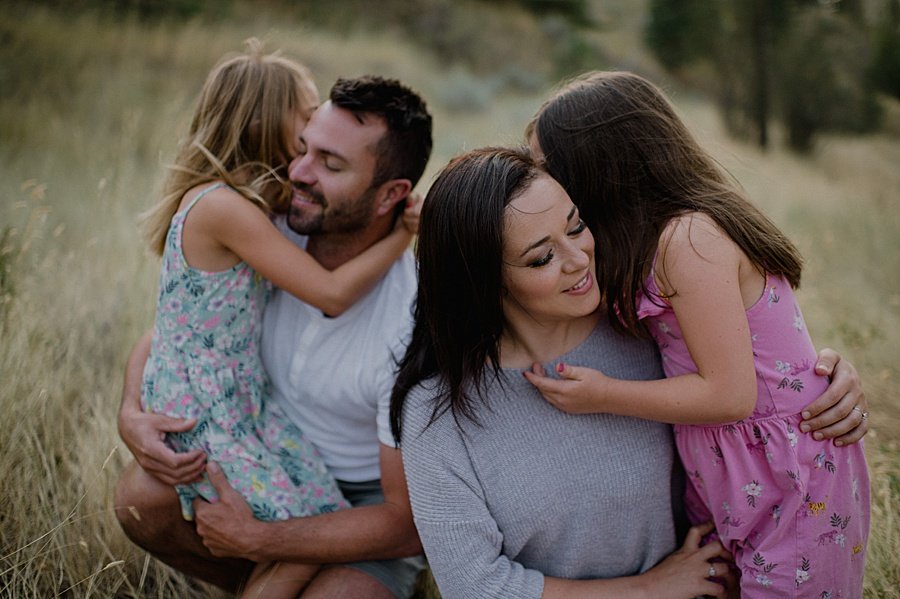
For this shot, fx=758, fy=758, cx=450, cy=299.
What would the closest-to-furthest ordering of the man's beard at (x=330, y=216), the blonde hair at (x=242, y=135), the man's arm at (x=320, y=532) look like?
1. the man's arm at (x=320, y=532)
2. the man's beard at (x=330, y=216)
3. the blonde hair at (x=242, y=135)

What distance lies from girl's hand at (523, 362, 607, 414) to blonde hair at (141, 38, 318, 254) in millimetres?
1295

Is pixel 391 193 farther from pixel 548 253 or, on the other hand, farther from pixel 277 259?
pixel 548 253

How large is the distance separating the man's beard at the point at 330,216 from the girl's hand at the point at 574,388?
3.20 feet

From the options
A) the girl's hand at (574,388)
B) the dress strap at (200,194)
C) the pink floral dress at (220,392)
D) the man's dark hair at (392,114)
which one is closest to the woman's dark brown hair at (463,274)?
the girl's hand at (574,388)

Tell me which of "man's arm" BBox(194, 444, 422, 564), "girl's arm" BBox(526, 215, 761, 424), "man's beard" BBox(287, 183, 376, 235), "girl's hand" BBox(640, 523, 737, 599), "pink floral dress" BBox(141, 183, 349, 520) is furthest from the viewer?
"man's beard" BBox(287, 183, 376, 235)

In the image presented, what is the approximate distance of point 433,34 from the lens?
18.0m

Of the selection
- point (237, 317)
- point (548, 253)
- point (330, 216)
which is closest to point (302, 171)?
point (330, 216)

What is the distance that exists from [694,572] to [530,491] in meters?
0.54

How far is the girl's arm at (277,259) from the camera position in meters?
2.59

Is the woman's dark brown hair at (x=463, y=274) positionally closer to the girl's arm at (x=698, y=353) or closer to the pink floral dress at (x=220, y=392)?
the girl's arm at (x=698, y=353)

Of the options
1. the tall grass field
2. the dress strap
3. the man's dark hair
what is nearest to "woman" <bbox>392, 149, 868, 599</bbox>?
the tall grass field

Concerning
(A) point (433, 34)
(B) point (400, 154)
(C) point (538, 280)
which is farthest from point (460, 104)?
(C) point (538, 280)

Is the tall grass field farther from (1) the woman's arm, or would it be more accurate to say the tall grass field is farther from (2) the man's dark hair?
(1) the woman's arm

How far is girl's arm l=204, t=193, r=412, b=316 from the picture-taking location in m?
2.59
